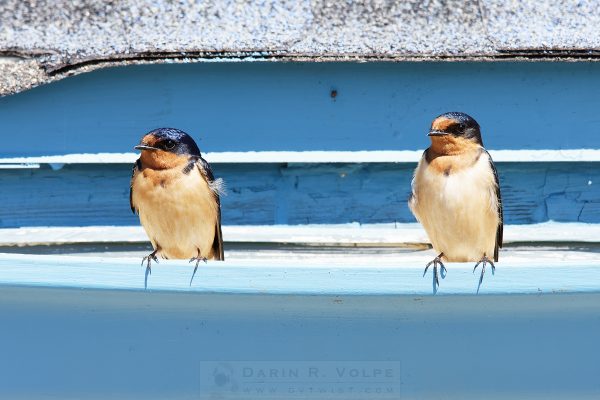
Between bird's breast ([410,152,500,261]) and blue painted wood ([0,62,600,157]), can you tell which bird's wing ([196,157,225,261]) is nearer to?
blue painted wood ([0,62,600,157])

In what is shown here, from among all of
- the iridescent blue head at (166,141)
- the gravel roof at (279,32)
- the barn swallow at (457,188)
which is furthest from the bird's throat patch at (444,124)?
the iridescent blue head at (166,141)

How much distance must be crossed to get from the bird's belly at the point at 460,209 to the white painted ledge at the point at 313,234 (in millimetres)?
664

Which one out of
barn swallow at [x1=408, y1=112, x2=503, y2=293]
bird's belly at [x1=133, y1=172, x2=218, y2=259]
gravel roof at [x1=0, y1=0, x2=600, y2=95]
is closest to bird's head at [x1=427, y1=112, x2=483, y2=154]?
barn swallow at [x1=408, y1=112, x2=503, y2=293]

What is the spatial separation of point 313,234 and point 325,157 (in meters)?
0.30

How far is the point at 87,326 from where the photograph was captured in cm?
234

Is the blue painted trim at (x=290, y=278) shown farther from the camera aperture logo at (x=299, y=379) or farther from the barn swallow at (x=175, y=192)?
the barn swallow at (x=175, y=192)

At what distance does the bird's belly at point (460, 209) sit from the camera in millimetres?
3018

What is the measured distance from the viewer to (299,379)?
233 centimetres

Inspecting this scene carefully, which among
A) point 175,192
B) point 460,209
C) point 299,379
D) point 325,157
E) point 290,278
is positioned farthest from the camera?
point 325,157

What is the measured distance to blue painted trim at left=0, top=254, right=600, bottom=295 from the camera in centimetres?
222

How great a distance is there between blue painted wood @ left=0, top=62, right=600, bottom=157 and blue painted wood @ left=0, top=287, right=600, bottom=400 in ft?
4.97

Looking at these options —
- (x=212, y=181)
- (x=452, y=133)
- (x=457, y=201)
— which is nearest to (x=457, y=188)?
(x=457, y=201)

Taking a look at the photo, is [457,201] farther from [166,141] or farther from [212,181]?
[166,141]

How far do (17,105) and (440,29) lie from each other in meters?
1.59
